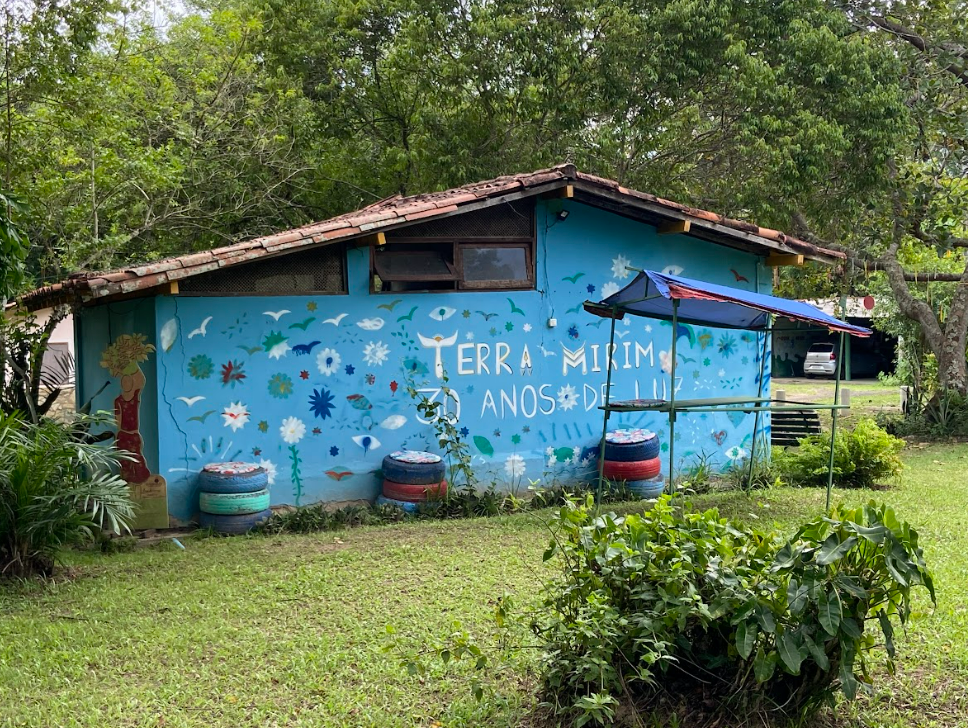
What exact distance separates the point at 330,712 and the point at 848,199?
39.5 ft

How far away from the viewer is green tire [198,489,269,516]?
812 centimetres

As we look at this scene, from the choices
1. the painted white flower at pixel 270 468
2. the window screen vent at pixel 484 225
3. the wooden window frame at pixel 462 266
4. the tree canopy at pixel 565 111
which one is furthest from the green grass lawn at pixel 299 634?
the tree canopy at pixel 565 111

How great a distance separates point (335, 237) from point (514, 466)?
323cm

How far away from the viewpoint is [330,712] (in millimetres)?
4234

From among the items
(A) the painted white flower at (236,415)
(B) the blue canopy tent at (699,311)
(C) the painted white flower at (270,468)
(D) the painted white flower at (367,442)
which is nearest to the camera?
(B) the blue canopy tent at (699,311)

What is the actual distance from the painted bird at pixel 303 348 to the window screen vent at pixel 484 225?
139cm

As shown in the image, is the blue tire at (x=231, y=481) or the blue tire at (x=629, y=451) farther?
the blue tire at (x=629, y=451)

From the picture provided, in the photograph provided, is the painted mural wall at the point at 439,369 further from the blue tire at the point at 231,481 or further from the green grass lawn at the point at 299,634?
the green grass lawn at the point at 299,634

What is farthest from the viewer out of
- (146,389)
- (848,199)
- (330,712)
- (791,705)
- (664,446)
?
(848,199)

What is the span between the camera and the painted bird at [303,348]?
8828mm

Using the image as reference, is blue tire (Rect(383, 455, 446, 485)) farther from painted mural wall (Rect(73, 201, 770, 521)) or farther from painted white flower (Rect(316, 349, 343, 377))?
painted white flower (Rect(316, 349, 343, 377))

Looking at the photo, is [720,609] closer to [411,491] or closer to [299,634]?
[299,634]

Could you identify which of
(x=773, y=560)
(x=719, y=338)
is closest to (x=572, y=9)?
(x=719, y=338)

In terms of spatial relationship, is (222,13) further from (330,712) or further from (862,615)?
(862,615)
